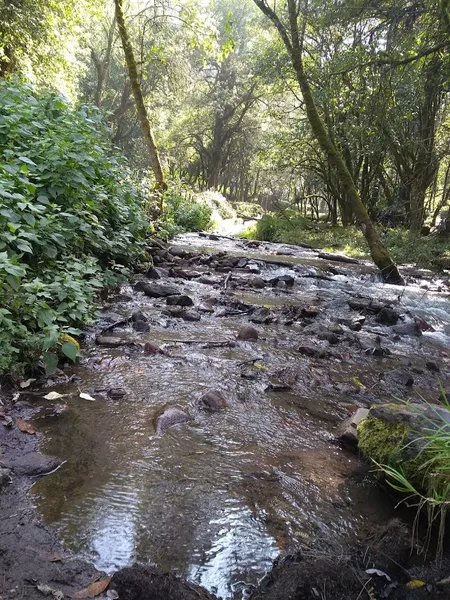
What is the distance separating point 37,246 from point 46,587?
348 cm

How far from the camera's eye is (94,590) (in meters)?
1.82

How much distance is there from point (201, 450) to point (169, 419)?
43cm

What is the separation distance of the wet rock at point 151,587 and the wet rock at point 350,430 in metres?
1.66

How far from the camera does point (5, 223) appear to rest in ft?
13.0

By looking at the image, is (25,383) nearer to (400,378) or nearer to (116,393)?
(116,393)

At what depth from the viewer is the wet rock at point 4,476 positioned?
2404mm

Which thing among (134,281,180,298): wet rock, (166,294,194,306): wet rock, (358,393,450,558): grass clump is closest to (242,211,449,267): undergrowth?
(134,281,180,298): wet rock

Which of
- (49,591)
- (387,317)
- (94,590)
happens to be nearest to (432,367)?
(387,317)

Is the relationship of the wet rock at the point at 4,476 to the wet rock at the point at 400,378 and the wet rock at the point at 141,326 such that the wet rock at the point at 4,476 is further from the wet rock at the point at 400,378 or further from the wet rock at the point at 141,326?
the wet rock at the point at 400,378

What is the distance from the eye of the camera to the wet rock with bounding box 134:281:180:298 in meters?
7.22

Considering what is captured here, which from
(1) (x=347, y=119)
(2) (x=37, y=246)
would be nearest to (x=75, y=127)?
(2) (x=37, y=246)

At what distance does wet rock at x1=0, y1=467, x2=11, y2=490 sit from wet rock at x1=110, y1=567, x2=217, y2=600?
3.03 ft

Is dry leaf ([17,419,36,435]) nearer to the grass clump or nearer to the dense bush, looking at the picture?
the dense bush

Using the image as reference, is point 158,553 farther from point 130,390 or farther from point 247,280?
point 247,280
